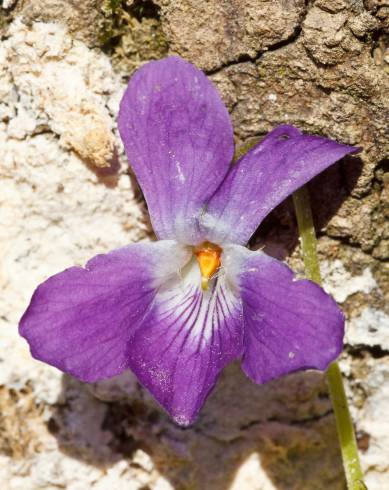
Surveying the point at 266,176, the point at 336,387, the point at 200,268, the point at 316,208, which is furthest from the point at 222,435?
the point at 266,176

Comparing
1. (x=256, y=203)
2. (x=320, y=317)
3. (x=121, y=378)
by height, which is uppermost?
(x=256, y=203)

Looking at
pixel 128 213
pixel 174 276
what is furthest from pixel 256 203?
pixel 128 213

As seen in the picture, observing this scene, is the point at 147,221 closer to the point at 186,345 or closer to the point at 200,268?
the point at 200,268

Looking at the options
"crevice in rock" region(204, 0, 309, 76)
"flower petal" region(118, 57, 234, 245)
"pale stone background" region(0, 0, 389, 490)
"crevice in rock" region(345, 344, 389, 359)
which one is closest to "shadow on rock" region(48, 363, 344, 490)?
"pale stone background" region(0, 0, 389, 490)

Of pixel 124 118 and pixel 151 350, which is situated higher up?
pixel 124 118

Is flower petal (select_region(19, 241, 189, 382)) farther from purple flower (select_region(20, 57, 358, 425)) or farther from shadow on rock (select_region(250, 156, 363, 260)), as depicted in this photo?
shadow on rock (select_region(250, 156, 363, 260))

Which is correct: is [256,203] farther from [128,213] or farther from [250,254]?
[128,213]

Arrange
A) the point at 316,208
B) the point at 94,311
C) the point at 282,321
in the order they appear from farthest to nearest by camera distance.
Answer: the point at 316,208
the point at 94,311
the point at 282,321
